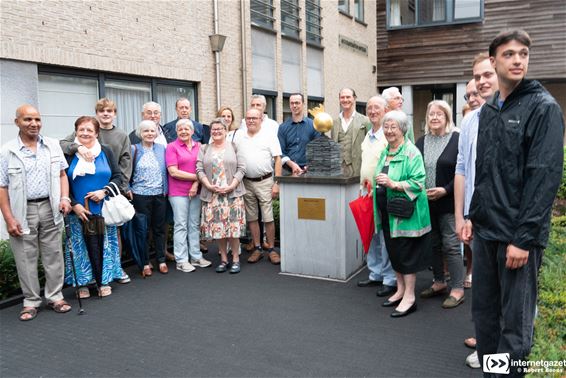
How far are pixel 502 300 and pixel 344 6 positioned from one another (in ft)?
52.9

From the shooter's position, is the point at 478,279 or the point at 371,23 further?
the point at 371,23

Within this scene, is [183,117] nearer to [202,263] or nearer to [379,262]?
[202,263]

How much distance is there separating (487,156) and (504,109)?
0.28 m

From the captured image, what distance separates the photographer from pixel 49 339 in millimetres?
4480

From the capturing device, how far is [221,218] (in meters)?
6.36

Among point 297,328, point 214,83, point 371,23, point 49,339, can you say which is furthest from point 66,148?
point 371,23

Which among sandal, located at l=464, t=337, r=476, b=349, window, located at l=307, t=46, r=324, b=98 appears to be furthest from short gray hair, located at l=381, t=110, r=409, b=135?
window, located at l=307, t=46, r=324, b=98

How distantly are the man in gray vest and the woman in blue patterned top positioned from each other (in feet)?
7.36

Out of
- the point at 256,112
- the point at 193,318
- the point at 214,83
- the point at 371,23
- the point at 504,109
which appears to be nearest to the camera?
the point at 504,109

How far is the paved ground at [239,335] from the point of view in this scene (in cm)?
384

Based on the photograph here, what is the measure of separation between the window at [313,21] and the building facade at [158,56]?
31 mm

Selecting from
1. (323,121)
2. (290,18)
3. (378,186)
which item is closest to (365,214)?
(378,186)

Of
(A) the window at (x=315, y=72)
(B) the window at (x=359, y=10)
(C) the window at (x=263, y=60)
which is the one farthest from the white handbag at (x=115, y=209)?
(B) the window at (x=359, y=10)

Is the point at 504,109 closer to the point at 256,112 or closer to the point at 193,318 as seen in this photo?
the point at 193,318
